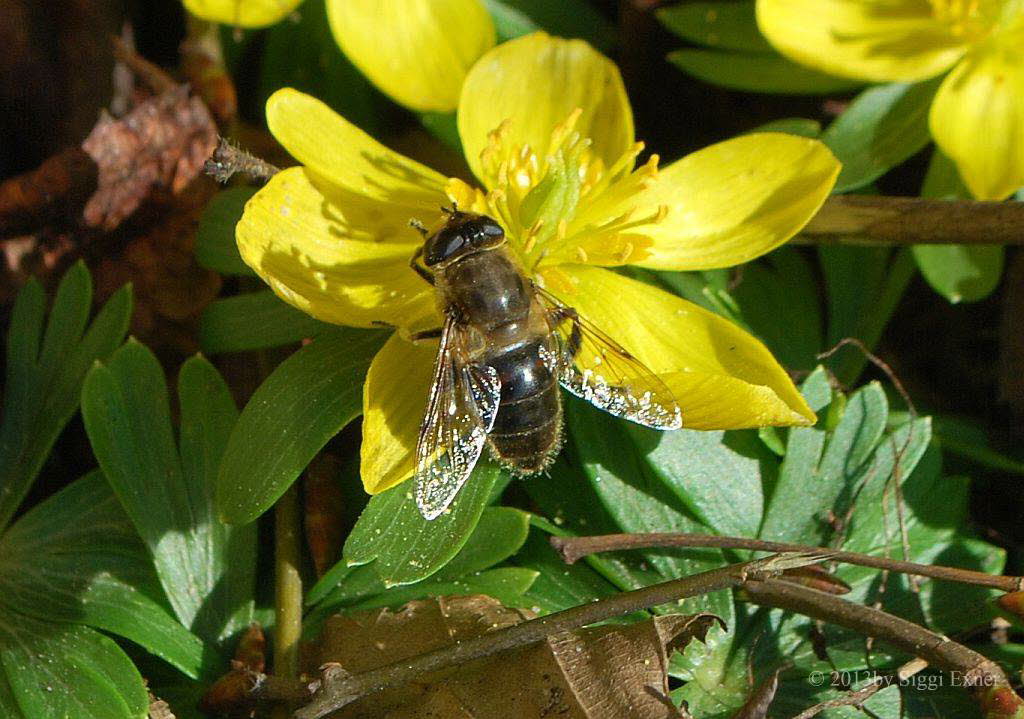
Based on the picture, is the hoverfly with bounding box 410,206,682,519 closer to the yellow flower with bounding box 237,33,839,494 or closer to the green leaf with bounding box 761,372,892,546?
the yellow flower with bounding box 237,33,839,494

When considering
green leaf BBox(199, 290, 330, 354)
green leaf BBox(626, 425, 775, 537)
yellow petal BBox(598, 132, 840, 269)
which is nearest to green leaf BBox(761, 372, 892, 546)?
green leaf BBox(626, 425, 775, 537)

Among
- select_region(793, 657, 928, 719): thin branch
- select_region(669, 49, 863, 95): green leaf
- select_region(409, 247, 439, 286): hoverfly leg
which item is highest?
select_region(669, 49, 863, 95): green leaf

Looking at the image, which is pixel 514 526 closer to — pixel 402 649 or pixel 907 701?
pixel 402 649

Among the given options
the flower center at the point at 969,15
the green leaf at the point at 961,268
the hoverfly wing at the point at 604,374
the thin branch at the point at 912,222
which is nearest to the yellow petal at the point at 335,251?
the hoverfly wing at the point at 604,374

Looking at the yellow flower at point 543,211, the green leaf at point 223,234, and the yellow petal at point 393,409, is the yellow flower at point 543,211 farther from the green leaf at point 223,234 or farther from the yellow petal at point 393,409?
the green leaf at point 223,234

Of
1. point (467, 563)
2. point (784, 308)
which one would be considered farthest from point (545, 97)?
point (467, 563)

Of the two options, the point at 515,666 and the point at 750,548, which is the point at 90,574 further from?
the point at 750,548
